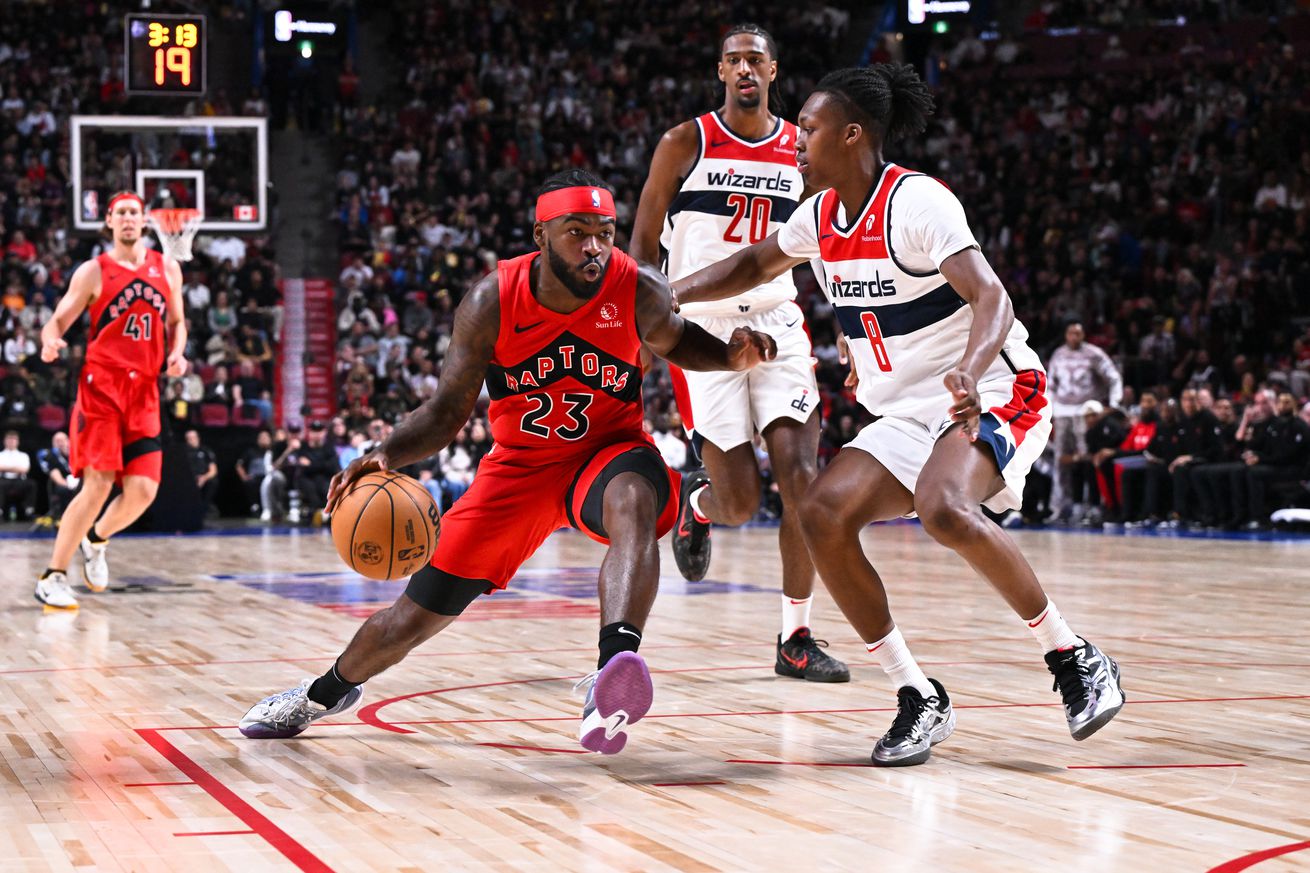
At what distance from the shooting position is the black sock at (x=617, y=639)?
4250mm

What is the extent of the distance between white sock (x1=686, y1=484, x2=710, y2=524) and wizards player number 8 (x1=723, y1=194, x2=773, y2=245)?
3.63ft

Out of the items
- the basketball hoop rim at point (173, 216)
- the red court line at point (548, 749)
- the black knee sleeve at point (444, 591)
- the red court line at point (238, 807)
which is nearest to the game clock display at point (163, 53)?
the basketball hoop rim at point (173, 216)

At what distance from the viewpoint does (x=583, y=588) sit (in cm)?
1031

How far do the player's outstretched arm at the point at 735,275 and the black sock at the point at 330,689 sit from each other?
1.65 metres

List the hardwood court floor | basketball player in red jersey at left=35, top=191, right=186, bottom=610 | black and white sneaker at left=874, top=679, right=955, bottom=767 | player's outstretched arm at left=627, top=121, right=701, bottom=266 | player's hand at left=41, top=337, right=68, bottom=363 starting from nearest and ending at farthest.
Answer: the hardwood court floor
black and white sneaker at left=874, top=679, right=955, bottom=767
player's outstretched arm at left=627, top=121, right=701, bottom=266
player's hand at left=41, top=337, right=68, bottom=363
basketball player in red jersey at left=35, top=191, right=186, bottom=610

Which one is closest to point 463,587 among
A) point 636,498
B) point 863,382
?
point 636,498

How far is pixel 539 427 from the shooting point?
4.83 metres

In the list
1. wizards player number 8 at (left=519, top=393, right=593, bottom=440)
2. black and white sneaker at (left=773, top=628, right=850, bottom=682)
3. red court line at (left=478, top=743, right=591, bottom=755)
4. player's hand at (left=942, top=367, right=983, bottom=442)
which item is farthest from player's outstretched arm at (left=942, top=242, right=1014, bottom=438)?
black and white sneaker at (left=773, top=628, right=850, bottom=682)

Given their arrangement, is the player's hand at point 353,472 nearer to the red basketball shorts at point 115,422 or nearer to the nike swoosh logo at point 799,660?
the nike swoosh logo at point 799,660

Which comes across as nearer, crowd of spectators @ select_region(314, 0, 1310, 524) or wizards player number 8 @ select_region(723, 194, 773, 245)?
wizards player number 8 @ select_region(723, 194, 773, 245)

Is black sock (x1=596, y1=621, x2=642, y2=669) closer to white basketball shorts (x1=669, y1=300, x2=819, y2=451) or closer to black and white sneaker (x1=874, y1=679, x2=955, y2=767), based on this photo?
black and white sneaker (x1=874, y1=679, x2=955, y2=767)

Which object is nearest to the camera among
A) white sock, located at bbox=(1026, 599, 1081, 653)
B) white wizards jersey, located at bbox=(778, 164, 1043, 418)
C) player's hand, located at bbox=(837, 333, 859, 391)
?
white sock, located at bbox=(1026, 599, 1081, 653)

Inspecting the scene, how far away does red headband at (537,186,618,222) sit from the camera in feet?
15.2

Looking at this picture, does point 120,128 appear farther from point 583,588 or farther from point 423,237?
point 583,588
